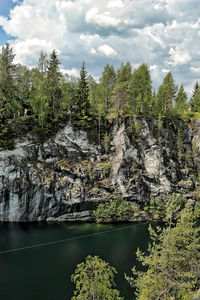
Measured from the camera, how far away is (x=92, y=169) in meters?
35.0

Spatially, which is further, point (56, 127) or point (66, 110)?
point (66, 110)

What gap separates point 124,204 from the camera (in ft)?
107

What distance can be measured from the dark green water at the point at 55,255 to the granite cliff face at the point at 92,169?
3.36 m

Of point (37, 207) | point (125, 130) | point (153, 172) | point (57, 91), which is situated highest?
point (57, 91)

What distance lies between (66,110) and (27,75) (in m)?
13.8

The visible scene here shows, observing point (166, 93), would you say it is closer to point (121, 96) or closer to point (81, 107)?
point (121, 96)

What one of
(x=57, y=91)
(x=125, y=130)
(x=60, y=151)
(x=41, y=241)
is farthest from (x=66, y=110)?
(x=41, y=241)

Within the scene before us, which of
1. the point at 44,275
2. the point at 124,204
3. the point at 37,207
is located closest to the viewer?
the point at 44,275

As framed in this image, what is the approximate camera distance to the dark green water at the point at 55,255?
1484cm

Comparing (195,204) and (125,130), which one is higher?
(125,130)

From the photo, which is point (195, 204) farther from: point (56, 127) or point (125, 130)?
point (56, 127)

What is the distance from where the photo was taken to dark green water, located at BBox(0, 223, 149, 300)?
1484 centimetres

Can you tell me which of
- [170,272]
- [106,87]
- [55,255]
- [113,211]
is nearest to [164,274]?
[170,272]

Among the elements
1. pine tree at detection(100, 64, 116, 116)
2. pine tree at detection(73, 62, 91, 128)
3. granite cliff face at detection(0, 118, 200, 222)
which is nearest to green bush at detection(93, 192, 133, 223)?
granite cliff face at detection(0, 118, 200, 222)
